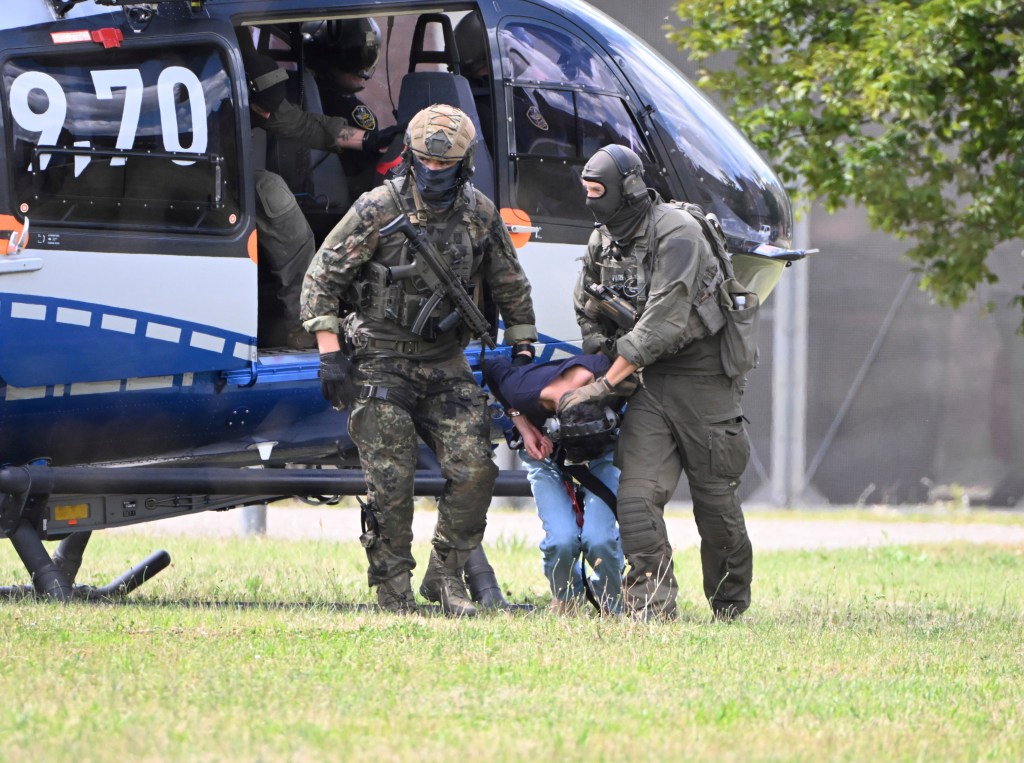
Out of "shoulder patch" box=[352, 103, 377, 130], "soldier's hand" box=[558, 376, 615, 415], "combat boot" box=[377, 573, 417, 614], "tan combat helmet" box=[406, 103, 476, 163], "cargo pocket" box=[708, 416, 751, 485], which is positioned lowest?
"combat boot" box=[377, 573, 417, 614]

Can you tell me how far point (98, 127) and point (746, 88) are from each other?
18.7ft

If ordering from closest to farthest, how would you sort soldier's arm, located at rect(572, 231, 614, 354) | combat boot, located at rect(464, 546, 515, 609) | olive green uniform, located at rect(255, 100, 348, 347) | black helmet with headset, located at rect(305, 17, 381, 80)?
soldier's arm, located at rect(572, 231, 614, 354), olive green uniform, located at rect(255, 100, 348, 347), combat boot, located at rect(464, 546, 515, 609), black helmet with headset, located at rect(305, 17, 381, 80)

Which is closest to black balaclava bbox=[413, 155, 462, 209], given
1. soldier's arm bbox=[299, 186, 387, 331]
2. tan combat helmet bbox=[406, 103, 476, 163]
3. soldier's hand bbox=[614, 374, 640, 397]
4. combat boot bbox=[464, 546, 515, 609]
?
tan combat helmet bbox=[406, 103, 476, 163]

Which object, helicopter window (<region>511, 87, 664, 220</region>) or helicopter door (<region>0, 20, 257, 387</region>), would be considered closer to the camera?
helicopter door (<region>0, 20, 257, 387</region>)

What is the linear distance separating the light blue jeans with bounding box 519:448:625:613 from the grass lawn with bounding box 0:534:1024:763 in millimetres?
262

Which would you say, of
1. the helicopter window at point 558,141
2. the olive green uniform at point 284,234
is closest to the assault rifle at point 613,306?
the helicopter window at point 558,141

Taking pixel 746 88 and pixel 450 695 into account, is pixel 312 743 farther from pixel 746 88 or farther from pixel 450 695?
pixel 746 88

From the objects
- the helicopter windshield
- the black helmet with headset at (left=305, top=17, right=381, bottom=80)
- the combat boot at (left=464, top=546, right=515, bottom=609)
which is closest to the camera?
the combat boot at (left=464, top=546, right=515, bottom=609)

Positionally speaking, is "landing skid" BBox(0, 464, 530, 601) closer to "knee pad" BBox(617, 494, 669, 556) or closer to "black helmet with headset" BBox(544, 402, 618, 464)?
"black helmet with headset" BBox(544, 402, 618, 464)

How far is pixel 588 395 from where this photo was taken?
6.05m

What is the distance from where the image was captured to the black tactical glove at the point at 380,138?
725 centimetres

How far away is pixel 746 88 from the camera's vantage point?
10.6 m

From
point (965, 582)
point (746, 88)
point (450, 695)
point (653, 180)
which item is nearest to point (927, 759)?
point (450, 695)

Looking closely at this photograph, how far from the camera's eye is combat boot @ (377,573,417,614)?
20.5 feet
